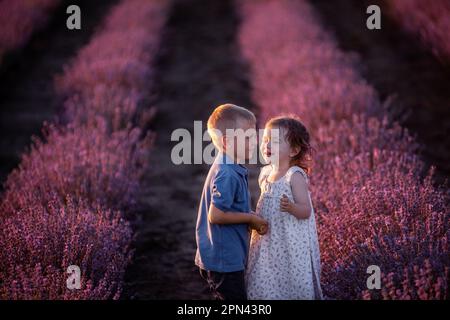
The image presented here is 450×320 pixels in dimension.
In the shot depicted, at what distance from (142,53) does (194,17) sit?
3934 millimetres

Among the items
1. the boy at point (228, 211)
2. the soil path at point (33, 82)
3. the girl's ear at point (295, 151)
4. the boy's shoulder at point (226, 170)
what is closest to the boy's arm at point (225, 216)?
the boy at point (228, 211)

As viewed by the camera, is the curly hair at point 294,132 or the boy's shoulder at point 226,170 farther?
the curly hair at point 294,132

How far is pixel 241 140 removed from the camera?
106 inches

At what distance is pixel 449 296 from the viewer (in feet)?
8.25

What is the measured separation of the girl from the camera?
2793 millimetres

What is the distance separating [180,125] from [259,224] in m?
4.46

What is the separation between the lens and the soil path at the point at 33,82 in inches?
257

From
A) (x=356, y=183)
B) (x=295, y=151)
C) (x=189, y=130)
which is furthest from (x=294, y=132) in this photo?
(x=189, y=130)

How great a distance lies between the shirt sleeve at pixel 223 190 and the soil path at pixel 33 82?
3.09m

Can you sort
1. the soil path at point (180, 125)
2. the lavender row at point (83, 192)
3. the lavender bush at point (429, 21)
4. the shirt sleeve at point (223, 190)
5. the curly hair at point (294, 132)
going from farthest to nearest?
the lavender bush at point (429, 21) → the soil path at point (180, 125) → the lavender row at point (83, 192) → the curly hair at point (294, 132) → the shirt sleeve at point (223, 190)

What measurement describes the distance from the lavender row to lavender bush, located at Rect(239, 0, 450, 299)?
4.01ft

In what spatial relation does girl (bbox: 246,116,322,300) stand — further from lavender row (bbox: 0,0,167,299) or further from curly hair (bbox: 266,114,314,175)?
lavender row (bbox: 0,0,167,299)

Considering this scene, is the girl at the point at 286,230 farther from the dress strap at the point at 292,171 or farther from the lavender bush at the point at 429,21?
the lavender bush at the point at 429,21

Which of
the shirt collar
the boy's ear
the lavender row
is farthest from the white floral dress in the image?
the lavender row
